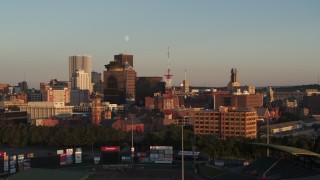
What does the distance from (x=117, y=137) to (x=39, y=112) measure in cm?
9841

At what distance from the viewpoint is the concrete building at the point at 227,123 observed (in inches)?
4712

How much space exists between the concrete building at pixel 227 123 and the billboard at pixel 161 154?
157 feet

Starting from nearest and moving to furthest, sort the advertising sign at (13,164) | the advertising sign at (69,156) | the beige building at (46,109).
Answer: the advertising sign at (13,164) < the advertising sign at (69,156) < the beige building at (46,109)

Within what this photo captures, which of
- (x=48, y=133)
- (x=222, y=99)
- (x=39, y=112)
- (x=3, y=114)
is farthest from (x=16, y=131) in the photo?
(x=222, y=99)

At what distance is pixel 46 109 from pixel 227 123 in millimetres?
94751

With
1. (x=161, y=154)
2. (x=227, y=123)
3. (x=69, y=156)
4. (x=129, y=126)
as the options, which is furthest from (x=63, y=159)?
(x=129, y=126)

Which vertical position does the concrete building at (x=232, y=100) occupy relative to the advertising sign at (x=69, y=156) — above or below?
above

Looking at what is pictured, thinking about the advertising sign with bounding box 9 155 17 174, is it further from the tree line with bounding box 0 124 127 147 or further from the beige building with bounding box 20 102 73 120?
the beige building with bounding box 20 102 73 120

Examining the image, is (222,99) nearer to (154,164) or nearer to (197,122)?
(197,122)

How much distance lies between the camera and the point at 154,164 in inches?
2894

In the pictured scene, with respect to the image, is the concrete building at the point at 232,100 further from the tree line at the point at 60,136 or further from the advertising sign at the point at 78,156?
the advertising sign at the point at 78,156

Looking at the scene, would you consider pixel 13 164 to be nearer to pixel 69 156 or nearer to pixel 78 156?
pixel 69 156

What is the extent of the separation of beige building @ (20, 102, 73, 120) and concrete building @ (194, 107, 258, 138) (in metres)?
79.4

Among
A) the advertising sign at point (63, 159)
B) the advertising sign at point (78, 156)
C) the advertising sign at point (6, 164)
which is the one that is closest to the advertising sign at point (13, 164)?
the advertising sign at point (6, 164)
